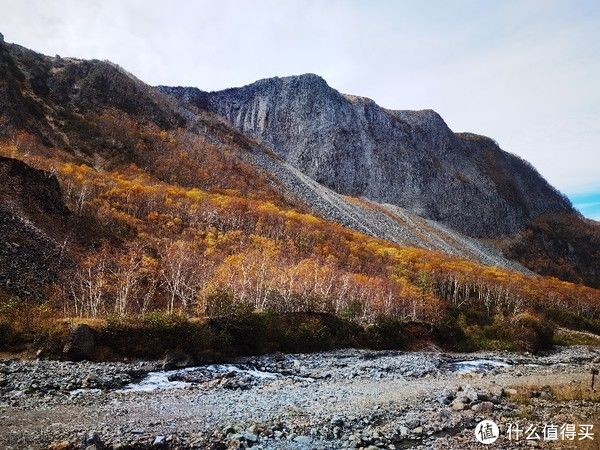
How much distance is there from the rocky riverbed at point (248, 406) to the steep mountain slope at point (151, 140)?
73359 millimetres

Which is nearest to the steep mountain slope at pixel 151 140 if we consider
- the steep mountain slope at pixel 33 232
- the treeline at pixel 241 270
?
the treeline at pixel 241 270

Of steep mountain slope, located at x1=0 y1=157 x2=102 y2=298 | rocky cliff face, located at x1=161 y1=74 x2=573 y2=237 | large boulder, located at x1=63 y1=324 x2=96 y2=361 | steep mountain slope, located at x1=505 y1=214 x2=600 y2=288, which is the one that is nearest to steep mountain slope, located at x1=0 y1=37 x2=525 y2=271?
rocky cliff face, located at x1=161 y1=74 x2=573 y2=237

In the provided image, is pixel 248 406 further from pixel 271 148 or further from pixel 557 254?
pixel 557 254

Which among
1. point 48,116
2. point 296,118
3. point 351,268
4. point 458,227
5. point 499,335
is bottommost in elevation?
point 499,335

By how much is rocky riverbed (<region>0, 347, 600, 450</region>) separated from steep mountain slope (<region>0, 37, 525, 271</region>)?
241 feet

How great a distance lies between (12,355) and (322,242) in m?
60.1

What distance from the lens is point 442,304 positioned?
68000 millimetres

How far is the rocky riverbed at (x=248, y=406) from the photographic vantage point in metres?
17.0

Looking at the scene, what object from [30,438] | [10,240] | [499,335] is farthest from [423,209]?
[30,438]

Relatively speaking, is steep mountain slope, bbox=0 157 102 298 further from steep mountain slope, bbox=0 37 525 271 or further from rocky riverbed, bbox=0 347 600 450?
steep mountain slope, bbox=0 37 525 271

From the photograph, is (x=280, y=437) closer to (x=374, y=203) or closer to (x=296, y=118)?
(x=374, y=203)

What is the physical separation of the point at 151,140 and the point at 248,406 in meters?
110

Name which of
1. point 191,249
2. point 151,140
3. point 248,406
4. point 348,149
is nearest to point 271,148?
point 348,149

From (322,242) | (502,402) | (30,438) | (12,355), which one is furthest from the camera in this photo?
(322,242)
